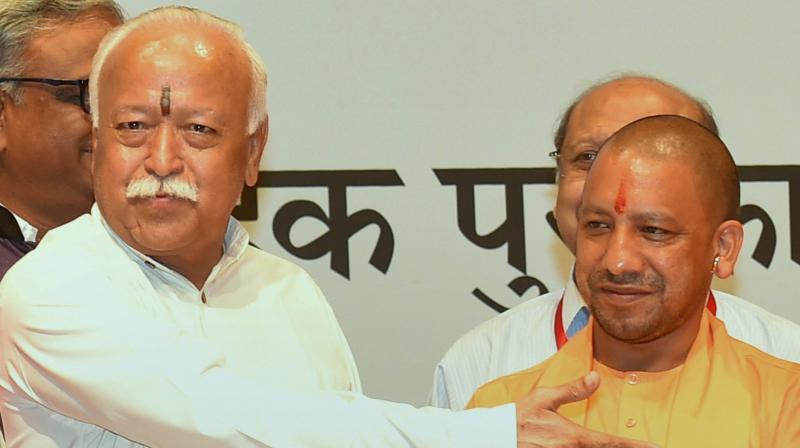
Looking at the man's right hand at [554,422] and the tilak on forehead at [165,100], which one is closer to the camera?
the man's right hand at [554,422]

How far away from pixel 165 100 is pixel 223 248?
0.33m

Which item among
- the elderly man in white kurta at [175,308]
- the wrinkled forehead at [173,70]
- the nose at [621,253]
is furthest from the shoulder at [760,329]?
the wrinkled forehead at [173,70]

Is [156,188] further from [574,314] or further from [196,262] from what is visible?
[574,314]

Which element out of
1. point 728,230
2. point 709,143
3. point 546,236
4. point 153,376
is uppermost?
point 709,143

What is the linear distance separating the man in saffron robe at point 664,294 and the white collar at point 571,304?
511mm

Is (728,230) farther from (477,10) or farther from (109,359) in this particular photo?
(477,10)

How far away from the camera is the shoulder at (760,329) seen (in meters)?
2.52

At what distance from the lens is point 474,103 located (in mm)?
3273

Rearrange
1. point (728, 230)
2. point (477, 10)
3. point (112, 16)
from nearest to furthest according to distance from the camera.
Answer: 1. point (728, 230)
2. point (112, 16)
3. point (477, 10)

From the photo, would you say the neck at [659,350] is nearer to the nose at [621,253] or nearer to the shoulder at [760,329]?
the nose at [621,253]

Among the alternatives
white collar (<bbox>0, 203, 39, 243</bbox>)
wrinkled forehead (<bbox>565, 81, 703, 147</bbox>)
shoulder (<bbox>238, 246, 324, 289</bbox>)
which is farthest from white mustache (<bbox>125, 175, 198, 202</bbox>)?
wrinkled forehead (<bbox>565, 81, 703, 147</bbox>)

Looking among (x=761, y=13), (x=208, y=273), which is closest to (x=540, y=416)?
(x=208, y=273)

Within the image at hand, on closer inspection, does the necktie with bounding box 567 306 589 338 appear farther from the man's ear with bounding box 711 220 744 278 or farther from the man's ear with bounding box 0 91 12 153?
the man's ear with bounding box 0 91 12 153

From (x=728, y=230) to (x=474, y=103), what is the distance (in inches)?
50.3
